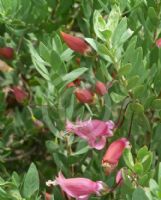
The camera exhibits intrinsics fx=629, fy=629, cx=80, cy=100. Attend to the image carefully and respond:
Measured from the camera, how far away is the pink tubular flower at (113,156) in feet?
4.71

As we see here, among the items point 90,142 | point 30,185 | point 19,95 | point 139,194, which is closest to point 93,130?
point 90,142

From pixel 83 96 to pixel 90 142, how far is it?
6.3 inches

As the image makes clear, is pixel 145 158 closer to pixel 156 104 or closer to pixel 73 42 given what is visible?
pixel 156 104

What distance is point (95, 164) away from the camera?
5.41 ft

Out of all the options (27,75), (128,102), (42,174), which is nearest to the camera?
(128,102)

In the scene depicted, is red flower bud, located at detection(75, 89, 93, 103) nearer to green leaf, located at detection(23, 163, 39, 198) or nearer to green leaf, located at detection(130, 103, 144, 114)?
green leaf, located at detection(130, 103, 144, 114)

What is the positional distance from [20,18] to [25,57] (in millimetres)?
243

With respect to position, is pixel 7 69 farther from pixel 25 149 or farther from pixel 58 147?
pixel 58 147

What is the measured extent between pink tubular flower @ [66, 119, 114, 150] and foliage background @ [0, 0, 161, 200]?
4 centimetres

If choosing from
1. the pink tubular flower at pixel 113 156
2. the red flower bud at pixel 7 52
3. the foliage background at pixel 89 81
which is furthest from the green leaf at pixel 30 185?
the red flower bud at pixel 7 52

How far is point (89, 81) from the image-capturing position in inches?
71.7

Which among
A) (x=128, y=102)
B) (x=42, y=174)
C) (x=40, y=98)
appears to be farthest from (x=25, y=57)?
(x=128, y=102)

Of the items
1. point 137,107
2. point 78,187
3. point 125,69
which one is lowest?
point 78,187

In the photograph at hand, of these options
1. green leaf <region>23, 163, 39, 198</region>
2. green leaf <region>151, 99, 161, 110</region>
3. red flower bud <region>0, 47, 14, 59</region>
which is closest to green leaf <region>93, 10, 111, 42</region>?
green leaf <region>151, 99, 161, 110</region>
